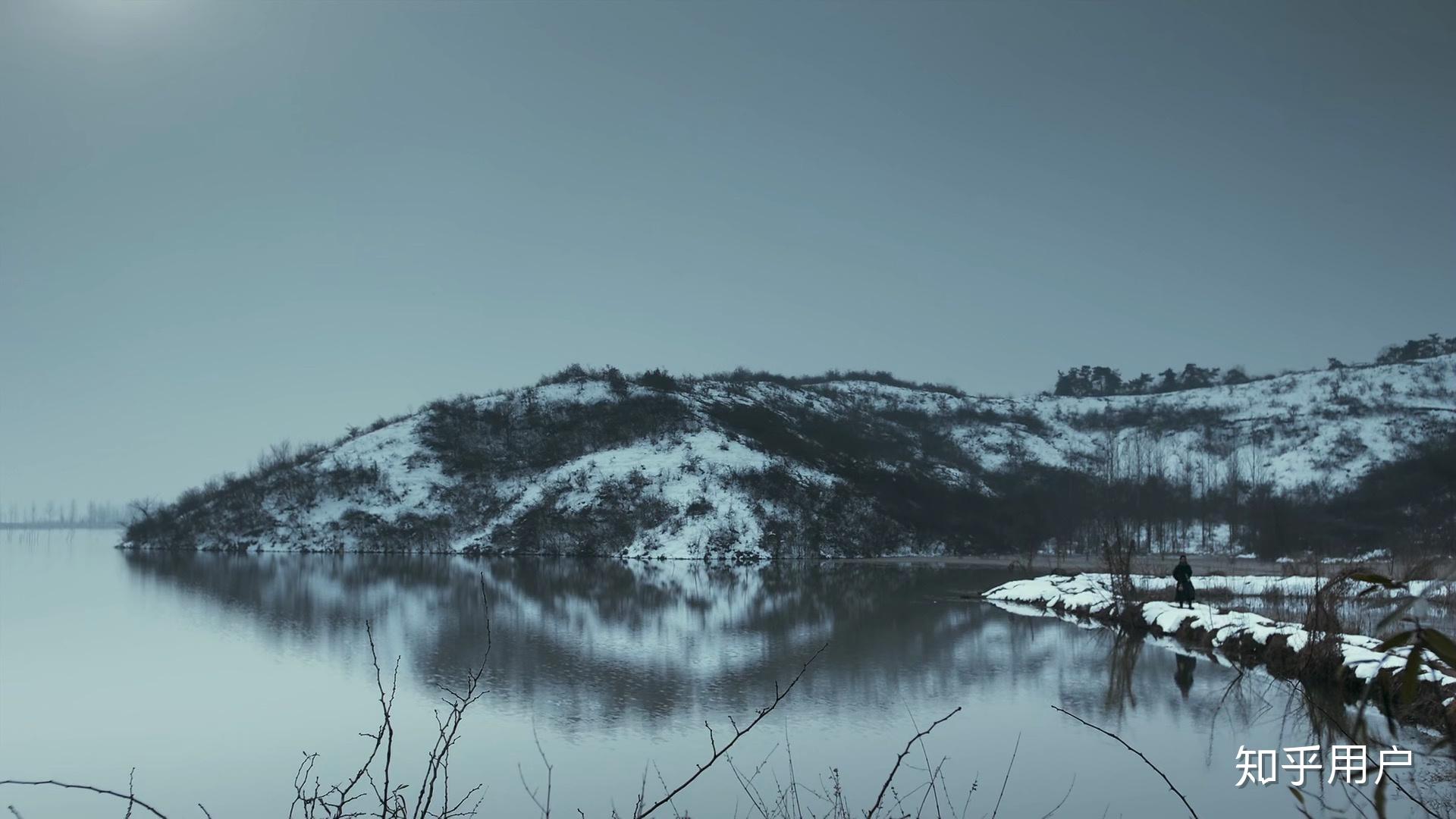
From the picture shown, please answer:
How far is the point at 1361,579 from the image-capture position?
5.26ft

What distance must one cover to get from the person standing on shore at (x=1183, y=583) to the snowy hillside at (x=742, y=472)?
46.5 m

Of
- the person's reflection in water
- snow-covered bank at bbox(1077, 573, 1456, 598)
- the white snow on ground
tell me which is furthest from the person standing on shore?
the person's reflection in water

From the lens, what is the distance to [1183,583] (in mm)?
28531

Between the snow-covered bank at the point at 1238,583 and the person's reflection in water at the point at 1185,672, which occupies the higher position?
the snow-covered bank at the point at 1238,583

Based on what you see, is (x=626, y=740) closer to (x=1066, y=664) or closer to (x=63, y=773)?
(x=63, y=773)

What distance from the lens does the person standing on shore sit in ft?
92.3

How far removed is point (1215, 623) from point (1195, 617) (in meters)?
1.24

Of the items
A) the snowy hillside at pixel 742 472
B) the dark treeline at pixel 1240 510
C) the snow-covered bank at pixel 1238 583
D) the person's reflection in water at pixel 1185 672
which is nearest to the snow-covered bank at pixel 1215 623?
the snow-covered bank at pixel 1238 583

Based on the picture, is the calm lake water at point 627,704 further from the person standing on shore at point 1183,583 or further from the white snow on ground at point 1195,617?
the person standing on shore at point 1183,583

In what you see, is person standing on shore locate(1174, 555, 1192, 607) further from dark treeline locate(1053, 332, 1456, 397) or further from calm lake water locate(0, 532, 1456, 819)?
dark treeline locate(1053, 332, 1456, 397)

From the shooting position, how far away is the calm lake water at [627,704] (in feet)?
43.3

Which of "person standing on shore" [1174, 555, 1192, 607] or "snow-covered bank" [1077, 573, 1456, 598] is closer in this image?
"person standing on shore" [1174, 555, 1192, 607]

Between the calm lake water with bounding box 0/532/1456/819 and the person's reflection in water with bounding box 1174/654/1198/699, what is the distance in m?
0.21

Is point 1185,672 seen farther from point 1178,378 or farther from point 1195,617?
point 1178,378
